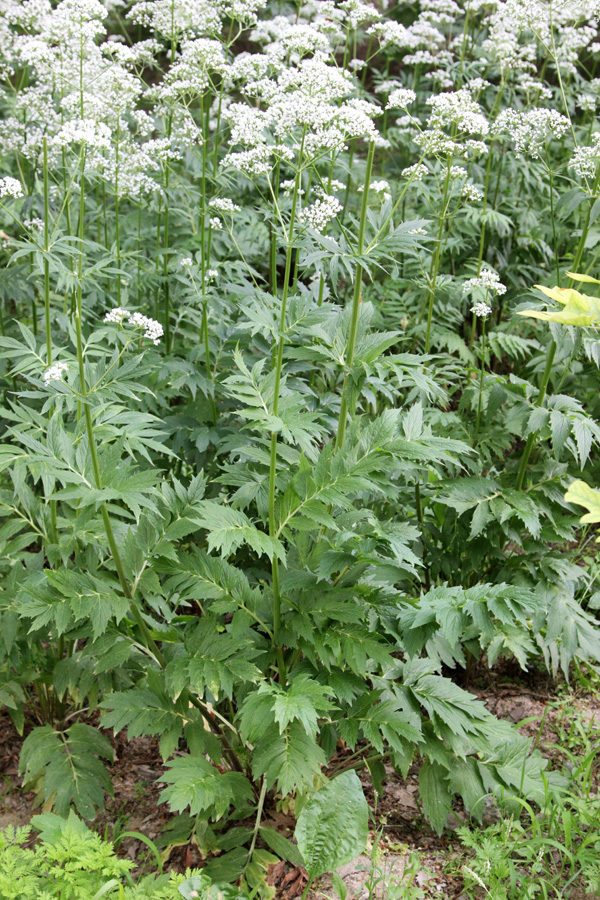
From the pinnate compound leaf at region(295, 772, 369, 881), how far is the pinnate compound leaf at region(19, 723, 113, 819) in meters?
0.92

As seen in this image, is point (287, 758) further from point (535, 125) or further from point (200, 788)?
point (535, 125)

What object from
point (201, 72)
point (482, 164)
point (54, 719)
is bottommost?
point (54, 719)

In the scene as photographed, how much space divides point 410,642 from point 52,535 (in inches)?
57.1

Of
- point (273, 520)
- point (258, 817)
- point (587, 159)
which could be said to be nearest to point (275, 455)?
point (273, 520)

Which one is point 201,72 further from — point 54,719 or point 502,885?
point 502,885

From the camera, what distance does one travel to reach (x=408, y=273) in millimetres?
5391

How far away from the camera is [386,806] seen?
122 inches

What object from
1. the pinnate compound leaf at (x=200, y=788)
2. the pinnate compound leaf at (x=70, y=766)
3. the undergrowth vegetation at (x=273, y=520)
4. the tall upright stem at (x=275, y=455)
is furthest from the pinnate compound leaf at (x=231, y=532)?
the pinnate compound leaf at (x=70, y=766)

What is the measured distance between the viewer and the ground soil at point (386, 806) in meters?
2.74

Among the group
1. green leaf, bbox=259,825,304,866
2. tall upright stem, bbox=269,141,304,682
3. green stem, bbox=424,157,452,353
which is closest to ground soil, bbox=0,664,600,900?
green leaf, bbox=259,825,304,866

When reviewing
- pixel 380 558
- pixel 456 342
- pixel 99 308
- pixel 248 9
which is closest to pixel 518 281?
pixel 456 342

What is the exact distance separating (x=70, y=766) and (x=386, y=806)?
1.29 meters

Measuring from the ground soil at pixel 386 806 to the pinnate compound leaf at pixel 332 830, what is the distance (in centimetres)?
33

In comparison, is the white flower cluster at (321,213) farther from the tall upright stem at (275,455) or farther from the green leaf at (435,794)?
the green leaf at (435,794)
